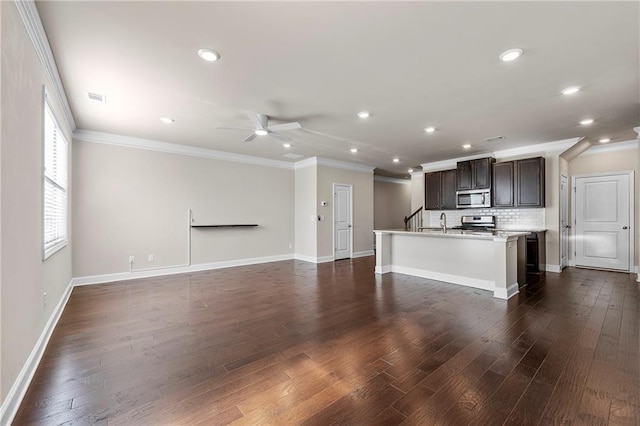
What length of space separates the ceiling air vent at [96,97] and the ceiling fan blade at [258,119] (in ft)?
5.93

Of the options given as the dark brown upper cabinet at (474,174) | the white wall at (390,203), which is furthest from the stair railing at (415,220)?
the dark brown upper cabinet at (474,174)

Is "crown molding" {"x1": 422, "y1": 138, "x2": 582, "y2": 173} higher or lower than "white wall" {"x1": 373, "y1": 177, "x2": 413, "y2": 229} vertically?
higher

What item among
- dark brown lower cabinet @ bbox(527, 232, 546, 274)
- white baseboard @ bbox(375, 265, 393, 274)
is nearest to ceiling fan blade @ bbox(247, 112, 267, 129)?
white baseboard @ bbox(375, 265, 393, 274)

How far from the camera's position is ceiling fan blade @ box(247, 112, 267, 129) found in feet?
13.1

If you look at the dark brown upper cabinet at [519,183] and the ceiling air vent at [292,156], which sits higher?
the ceiling air vent at [292,156]

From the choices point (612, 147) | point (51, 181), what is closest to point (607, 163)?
point (612, 147)

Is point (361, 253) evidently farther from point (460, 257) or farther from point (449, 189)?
point (460, 257)

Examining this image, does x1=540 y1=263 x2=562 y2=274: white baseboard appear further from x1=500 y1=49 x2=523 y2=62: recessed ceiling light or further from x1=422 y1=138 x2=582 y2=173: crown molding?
x1=500 y1=49 x2=523 y2=62: recessed ceiling light

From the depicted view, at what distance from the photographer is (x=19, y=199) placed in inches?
79.4

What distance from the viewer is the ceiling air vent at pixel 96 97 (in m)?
3.51

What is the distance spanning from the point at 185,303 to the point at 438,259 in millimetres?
4265

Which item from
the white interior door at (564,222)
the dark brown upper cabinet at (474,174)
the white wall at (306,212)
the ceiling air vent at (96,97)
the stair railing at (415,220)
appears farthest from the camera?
the stair railing at (415,220)

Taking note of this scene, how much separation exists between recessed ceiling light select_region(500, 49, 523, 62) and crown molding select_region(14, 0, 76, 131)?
3804 mm

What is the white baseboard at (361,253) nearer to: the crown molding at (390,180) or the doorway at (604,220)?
the crown molding at (390,180)
